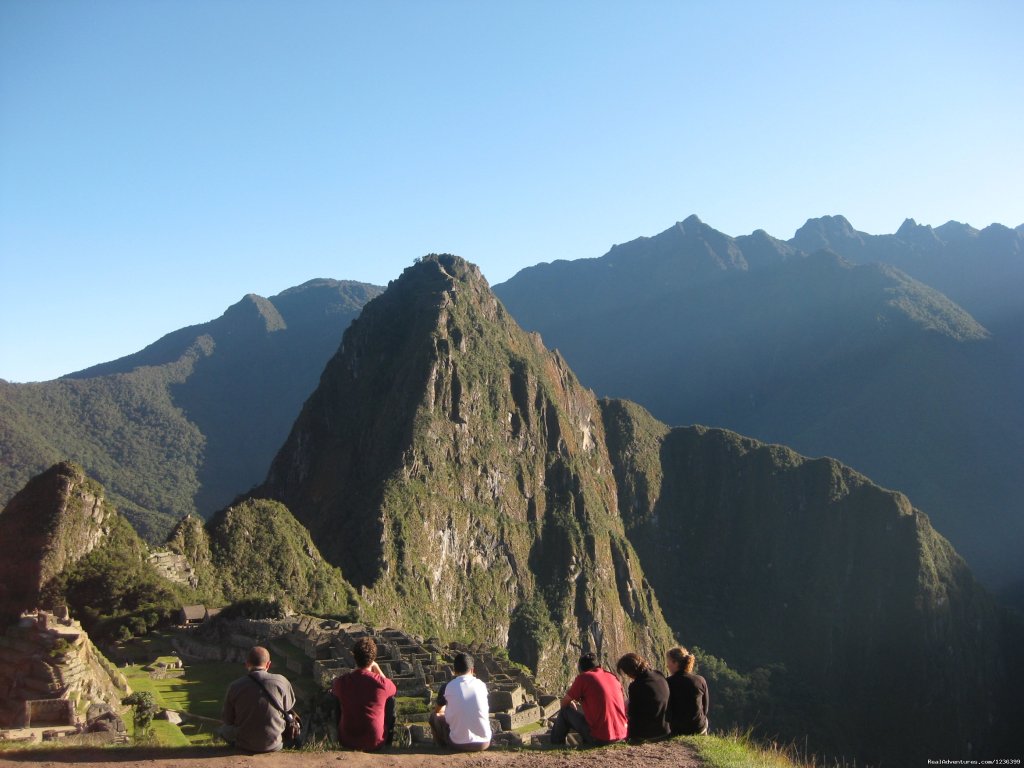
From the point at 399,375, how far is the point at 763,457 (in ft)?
239

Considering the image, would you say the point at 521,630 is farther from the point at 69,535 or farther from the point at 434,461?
the point at 69,535

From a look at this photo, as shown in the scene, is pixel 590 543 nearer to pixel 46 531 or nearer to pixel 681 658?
pixel 46 531

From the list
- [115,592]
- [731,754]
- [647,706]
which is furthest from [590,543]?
[647,706]

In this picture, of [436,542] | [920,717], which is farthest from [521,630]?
[920,717]

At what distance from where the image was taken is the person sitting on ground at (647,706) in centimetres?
1384

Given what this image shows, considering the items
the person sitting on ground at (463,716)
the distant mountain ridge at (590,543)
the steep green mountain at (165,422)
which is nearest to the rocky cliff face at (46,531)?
the distant mountain ridge at (590,543)

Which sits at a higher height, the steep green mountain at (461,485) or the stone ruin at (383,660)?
the steep green mountain at (461,485)

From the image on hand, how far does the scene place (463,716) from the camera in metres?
13.3

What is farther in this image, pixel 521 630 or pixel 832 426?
pixel 832 426

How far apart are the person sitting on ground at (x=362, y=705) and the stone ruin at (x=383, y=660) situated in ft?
23.4

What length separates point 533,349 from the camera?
122750 millimetres

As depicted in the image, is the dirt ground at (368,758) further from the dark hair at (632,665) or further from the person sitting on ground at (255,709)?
the dark hair at (632,665)

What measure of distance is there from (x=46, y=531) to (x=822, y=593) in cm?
11462

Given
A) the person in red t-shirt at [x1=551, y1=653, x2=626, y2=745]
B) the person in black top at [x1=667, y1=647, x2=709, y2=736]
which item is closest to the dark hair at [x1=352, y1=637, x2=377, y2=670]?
the person in red t-shirt at [x1=551, y1=653, x2=626, y2=745]
